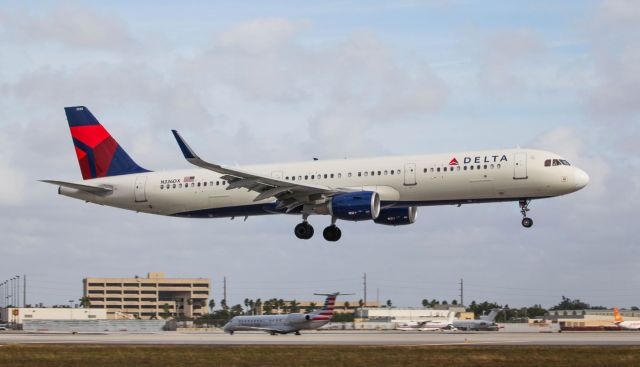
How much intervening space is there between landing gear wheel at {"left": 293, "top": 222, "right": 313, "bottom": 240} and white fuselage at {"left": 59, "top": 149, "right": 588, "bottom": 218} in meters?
2.59

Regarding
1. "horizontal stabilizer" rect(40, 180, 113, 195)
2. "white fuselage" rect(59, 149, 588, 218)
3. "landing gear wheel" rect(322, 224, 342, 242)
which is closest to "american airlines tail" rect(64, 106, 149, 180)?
"white fuselage" rect(59, 149, 588, 218)

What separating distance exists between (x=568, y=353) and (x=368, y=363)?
441 inches

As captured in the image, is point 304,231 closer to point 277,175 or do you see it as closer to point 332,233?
point 332,233

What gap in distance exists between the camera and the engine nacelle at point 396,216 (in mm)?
71562

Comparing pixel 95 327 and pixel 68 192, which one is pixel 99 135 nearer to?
pixel 68 192

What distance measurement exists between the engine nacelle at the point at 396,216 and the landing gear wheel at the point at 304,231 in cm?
473

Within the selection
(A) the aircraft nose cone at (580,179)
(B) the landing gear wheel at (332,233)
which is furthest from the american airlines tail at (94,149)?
(A) the aircraft nose cone at (580,179)

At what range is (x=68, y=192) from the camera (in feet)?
242

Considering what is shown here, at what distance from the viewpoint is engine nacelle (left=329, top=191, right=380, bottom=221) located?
63406 millimetres

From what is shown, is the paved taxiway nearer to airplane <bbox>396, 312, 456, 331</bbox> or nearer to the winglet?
the winglet

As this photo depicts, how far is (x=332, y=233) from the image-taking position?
70750mm

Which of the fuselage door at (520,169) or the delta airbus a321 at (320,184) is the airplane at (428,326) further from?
the fuselage door at (520,169)

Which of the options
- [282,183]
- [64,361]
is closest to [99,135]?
[282,183]

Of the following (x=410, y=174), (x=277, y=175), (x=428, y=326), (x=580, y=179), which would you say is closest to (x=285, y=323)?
(x=428, y=326)
